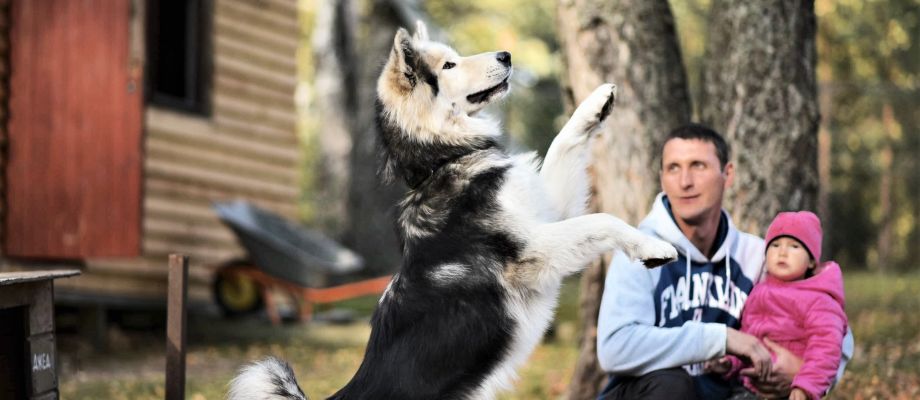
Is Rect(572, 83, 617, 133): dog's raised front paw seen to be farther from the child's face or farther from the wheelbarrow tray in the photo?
the wheelbarrow tray

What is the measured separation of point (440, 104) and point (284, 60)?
29.0ft

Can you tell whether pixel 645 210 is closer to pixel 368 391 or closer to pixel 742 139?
pixel 742 139

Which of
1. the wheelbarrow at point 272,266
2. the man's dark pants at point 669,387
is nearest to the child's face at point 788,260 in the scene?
the man's dark pants at point 669,387

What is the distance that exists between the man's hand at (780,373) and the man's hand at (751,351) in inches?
0.8

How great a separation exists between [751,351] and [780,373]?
14 cm

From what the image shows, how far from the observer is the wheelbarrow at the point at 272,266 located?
10156 millimetres

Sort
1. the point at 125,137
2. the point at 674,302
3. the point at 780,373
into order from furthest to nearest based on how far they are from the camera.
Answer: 1. the point at 125,137
2. the point at 674,302
3. the point at 780,373

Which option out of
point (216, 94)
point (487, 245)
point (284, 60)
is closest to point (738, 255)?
point (487, 245)

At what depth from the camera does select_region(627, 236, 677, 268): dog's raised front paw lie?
3365 millimetres

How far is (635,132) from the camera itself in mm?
5496

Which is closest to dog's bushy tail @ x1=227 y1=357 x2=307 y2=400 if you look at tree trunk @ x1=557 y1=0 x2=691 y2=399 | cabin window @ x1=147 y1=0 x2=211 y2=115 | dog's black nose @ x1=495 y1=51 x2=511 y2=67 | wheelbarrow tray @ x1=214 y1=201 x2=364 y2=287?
dog's black nose @ x1=495 y1=51 x2=511 y2=67

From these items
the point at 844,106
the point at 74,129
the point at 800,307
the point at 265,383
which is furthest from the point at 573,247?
the point at 844,106

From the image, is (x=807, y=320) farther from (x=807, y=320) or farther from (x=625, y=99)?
(x=625, y=99)

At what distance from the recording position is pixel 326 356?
9406 mm
